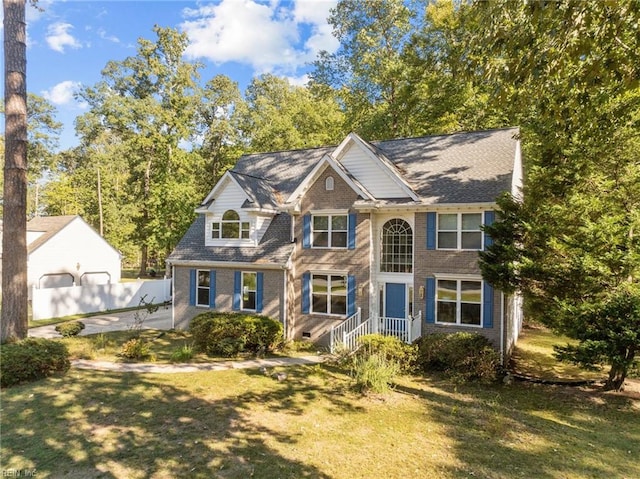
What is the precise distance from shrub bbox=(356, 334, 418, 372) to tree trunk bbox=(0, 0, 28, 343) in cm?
1127

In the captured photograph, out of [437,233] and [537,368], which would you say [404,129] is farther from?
[537,368]

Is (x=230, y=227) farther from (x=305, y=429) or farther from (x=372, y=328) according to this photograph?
(x=305, y=429)

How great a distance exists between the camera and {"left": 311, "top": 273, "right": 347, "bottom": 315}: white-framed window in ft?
54.5

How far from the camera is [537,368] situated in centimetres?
1430

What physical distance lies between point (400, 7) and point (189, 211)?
22.8 meters

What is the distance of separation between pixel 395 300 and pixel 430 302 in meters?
1.57

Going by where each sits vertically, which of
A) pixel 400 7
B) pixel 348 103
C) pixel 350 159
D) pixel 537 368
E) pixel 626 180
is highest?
pixel 400 7

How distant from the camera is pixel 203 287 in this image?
1931cm

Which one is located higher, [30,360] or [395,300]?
[395,300]

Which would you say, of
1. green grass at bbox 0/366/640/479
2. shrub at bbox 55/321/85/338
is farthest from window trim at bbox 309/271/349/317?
shrub at bbox 55/321/85/338

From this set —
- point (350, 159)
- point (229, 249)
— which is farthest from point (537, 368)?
point (229, 249)

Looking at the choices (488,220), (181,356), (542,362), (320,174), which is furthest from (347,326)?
(542,362)

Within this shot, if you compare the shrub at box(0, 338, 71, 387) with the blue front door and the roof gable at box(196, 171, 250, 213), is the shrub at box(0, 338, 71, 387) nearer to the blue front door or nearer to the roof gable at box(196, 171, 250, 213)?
the roof gable at box(196, 171, 250, 213)

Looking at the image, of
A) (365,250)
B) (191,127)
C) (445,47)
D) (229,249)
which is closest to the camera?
(365,250)
